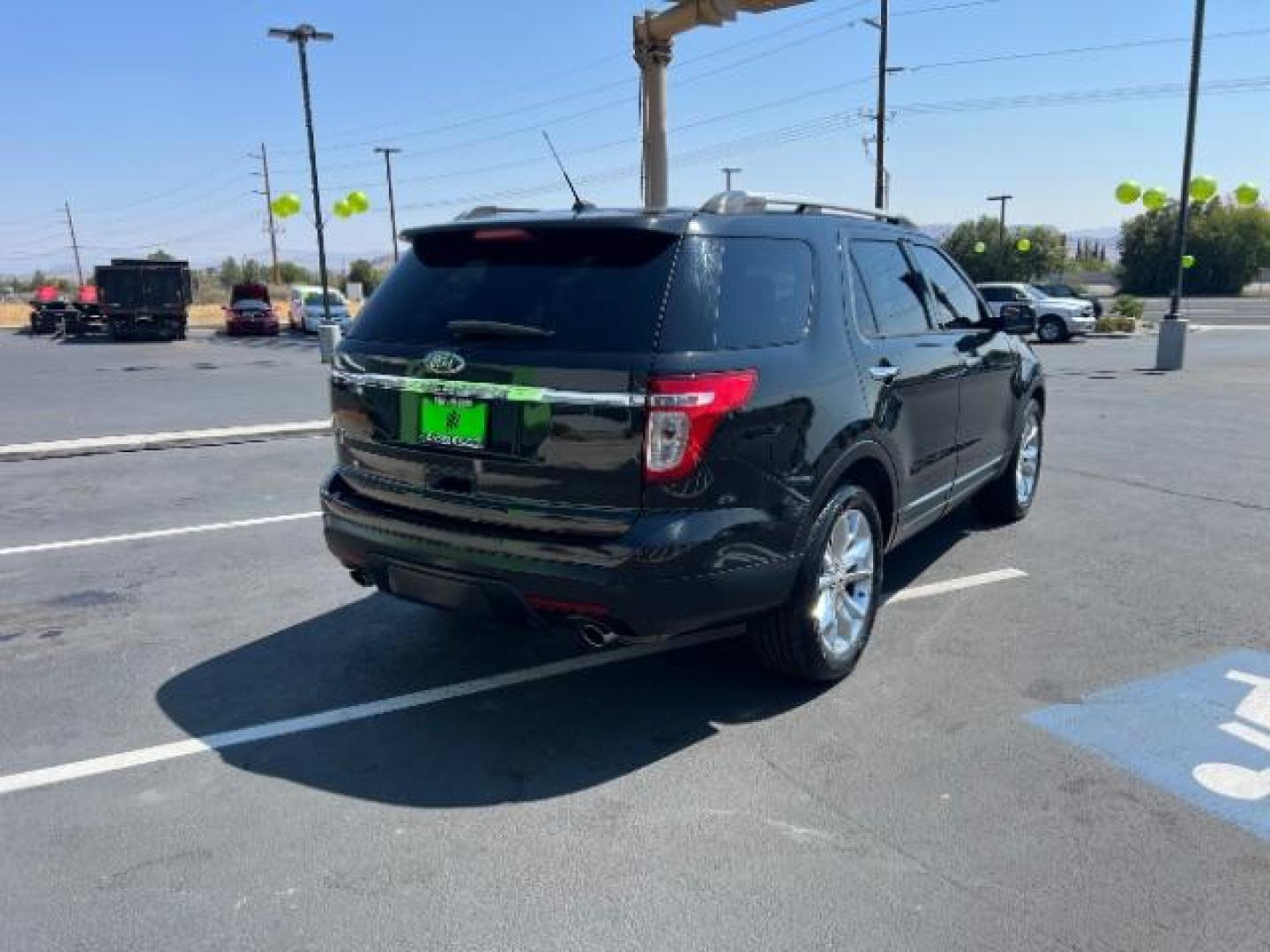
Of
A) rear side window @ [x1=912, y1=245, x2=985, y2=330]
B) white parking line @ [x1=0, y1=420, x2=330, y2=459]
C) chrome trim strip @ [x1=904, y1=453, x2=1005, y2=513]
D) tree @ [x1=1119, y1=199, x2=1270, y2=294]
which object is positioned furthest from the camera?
tree @ [x1=1119, y1=199, x2=1270, y2=294]

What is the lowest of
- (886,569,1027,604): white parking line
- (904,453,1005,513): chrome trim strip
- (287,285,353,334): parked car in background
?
(886,569,1027,604): white parking line

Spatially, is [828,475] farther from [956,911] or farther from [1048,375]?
[1048,375]

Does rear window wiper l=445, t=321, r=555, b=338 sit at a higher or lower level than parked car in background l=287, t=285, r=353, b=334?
→ higher

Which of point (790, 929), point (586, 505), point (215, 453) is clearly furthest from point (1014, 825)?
point (215, 453)

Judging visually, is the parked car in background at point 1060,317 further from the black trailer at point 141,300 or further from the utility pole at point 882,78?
the black trailer at point 141,300

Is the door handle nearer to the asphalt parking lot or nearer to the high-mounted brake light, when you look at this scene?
the asphalt parking lot

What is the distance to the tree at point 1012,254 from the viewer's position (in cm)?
6894

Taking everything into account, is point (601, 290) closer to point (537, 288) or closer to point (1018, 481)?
point (537, 288)

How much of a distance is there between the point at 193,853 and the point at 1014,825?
2.44m

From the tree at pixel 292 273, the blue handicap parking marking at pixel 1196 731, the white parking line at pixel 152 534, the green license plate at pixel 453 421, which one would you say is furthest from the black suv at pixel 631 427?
the tree at pixel 292 273

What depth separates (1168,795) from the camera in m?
3.17

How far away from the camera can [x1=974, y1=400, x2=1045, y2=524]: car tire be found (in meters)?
6.45

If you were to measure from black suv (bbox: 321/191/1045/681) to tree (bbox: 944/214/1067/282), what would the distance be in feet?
221

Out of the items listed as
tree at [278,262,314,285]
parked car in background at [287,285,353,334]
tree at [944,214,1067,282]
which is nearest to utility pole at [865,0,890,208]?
parked car in background at [287,285,353,334]
